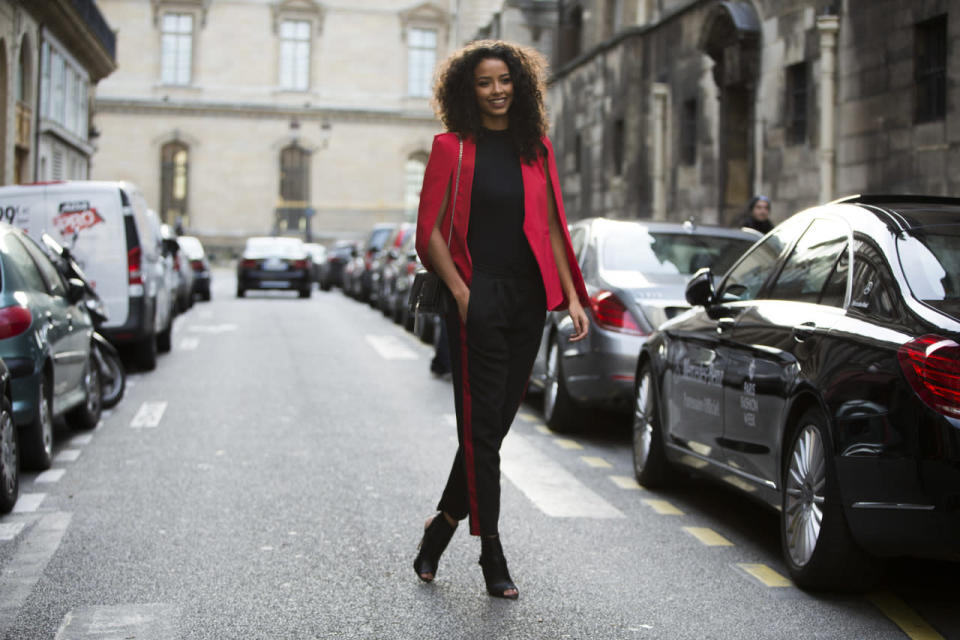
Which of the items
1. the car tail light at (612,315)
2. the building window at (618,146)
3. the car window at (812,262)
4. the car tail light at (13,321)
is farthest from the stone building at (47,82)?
the car window at (812,262)

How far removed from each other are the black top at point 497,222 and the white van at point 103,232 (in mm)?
10060

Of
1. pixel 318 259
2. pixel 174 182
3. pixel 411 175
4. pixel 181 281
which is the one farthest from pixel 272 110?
pixel 181 281

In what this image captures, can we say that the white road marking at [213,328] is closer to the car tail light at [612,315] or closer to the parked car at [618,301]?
the parked car at [618,301]

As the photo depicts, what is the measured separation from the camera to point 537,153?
5.83 m

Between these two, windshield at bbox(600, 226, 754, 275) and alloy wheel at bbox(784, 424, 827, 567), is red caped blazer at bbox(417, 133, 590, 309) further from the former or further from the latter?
windshield at bbox(600, 226, 754, 275)

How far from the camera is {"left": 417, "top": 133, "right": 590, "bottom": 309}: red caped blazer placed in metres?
5.69

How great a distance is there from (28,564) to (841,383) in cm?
340

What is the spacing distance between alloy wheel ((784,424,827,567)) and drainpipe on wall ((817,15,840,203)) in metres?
14.8

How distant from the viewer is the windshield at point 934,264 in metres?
5.61

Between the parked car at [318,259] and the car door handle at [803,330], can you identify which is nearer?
the car door handle at [803,330]

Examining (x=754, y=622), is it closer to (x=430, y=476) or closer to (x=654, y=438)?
(x=654, y=438)

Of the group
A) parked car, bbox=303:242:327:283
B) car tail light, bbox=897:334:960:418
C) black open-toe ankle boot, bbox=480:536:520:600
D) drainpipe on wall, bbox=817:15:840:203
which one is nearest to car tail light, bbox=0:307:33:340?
black open-toe ankle boot, bbox=480:536:520:600

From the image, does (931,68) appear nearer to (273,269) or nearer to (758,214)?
(758,214)

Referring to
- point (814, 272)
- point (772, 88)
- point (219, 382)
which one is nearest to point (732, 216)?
point (772, 88)
